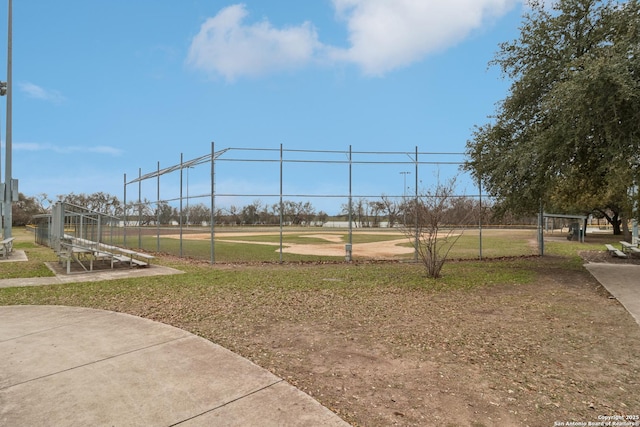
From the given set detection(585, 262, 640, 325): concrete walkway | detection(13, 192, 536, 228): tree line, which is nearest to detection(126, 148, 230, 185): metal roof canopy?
detection(13, 192, 536, 228): tree line

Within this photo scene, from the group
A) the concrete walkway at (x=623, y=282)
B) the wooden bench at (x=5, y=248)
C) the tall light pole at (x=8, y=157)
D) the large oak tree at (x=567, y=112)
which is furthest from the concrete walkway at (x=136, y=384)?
the tall light pole at (x=8, y=157)

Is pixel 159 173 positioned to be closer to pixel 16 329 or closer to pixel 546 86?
pixel 16 329

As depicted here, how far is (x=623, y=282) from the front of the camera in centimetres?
930

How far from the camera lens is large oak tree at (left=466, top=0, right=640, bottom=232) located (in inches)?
364

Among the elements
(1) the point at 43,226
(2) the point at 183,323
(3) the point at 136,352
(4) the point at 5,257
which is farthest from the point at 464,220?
(1) the point at 43,226

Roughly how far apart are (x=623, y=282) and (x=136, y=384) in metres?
10.1

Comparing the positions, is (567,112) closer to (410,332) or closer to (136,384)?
(410,332)

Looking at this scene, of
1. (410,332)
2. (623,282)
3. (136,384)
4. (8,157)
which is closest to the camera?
(136,384)

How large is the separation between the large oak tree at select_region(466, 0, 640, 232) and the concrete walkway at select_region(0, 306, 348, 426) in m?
9.15

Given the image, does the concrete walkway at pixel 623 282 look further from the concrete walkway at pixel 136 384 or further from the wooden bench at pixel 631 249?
the concrete walkway at pixel 136 384

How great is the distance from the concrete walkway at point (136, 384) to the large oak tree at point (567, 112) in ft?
30.0

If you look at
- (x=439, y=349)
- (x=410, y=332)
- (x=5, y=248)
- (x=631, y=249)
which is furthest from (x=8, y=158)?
(x=631, y=249)

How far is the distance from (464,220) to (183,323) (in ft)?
29.1

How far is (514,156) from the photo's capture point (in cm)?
1089
